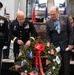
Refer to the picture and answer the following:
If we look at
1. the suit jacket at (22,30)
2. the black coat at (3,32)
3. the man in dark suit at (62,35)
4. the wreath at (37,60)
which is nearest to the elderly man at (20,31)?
the suit jacket at (22,30)

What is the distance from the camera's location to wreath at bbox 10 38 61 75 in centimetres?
435

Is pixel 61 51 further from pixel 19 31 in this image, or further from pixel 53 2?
pixel 53 2

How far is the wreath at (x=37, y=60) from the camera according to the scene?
4.35 meters

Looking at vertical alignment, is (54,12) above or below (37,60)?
above

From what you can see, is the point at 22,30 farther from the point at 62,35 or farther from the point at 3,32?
the point at 62,35

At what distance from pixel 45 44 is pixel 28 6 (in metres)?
9.82

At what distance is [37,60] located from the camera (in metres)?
4.39

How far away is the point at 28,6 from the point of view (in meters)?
14.1

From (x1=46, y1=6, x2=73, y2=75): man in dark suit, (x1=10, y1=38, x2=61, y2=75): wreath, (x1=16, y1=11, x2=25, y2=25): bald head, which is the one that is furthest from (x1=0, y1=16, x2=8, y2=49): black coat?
(x1=46, y1=6, x2=73, y2=75): man in dark suit

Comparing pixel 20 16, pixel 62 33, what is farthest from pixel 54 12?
pixel 20 16

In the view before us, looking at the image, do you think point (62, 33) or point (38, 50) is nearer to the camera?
point (38, 50)

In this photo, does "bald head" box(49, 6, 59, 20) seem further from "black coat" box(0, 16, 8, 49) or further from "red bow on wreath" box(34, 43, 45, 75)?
"black coat" box(0, 16, 8, 49)

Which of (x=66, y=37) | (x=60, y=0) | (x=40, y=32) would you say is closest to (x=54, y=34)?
(x=66, y=37)

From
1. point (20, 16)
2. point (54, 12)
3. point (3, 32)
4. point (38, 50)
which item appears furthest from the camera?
point (3, 32)
